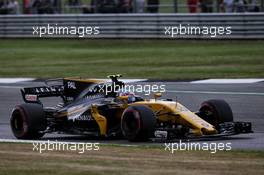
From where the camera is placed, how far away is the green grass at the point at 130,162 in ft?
33.5

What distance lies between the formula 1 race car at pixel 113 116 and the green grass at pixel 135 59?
8371 millimetres

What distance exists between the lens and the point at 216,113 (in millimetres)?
13836

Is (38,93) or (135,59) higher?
(38,93)

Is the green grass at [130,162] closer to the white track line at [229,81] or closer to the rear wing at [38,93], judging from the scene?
the rear wing at [38,93]

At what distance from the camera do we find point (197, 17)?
30453 millimetres

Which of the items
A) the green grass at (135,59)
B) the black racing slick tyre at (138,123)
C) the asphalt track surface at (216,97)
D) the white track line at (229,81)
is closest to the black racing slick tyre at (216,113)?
the asphalt track surface at (216,97)

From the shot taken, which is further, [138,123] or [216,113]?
[216,113]

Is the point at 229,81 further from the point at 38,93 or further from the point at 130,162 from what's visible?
the point at 130,162

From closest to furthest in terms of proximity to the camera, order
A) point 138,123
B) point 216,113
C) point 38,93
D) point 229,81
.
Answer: point 138,123
point 216,113
point 38,93
point 229,81

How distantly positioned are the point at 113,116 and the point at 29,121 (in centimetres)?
128

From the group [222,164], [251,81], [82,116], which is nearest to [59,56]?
[251,81]

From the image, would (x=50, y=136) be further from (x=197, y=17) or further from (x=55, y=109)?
(x=197, y=17)

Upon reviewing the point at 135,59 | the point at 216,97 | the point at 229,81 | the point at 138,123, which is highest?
the point at 138,123

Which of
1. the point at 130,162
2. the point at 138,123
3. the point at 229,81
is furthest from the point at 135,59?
the point at 130,162
